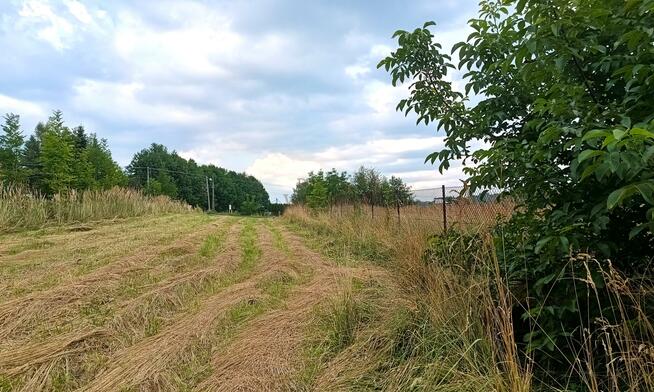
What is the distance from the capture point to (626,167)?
1.55m

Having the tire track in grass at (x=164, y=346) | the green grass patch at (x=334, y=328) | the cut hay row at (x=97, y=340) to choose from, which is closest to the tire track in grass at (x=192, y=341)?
the tire track in grass at (x=164, y=346)

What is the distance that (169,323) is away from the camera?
4.45 meters

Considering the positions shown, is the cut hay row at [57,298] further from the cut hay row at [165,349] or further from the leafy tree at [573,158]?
the leafy tree at [573,158]

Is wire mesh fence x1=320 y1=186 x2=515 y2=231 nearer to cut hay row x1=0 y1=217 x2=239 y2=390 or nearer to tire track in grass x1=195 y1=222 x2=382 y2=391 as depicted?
tire track in grass x1=195 y1=222 x2=382 y2=391

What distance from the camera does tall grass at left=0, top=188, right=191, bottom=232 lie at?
1386 centimetres

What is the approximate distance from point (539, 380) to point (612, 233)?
0.94 meters

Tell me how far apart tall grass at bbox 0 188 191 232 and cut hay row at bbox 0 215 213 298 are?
14.0 ft

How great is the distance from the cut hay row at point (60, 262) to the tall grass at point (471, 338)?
4.93m

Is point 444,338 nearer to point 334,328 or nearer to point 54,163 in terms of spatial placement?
point 334,328

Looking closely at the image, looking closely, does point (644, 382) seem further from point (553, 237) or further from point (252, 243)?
point (252, 243)

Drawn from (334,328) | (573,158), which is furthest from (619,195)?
(334,328)

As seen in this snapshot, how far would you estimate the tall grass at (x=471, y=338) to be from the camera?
1979 millimetres

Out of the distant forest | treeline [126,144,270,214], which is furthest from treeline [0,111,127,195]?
treeline [126,144,270,214]

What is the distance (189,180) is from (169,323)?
99.4 m
